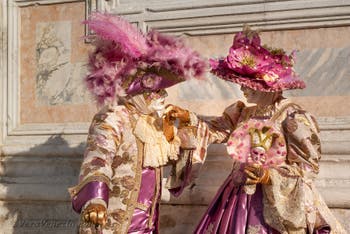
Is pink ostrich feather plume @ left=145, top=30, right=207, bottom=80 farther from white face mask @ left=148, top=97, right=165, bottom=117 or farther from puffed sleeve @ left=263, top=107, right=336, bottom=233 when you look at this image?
puffed sleeve @ left=263, top=107, right=336, bottom=233

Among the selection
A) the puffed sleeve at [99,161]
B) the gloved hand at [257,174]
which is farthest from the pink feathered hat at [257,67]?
the puffed sleeve at [99,161]

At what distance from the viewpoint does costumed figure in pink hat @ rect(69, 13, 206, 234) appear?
430 cm

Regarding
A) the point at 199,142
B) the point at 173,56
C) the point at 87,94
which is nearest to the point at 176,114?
the point at 199,142

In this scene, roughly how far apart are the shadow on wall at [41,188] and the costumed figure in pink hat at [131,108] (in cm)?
126

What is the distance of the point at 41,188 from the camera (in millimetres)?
5617

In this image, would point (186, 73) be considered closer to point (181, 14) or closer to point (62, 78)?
point (181, 14)

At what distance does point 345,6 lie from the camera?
4.96m

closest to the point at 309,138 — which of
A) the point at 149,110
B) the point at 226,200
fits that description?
the point at 226,200

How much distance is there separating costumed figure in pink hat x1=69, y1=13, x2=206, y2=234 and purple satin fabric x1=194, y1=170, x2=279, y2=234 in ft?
1.08

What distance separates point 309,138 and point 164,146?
771mm

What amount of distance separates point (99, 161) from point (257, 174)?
815mm

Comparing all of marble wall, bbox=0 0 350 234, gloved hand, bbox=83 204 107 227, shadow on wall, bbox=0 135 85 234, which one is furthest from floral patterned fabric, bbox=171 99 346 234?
shadow on wall, bbox=0 135 85 234

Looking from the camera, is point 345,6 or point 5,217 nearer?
point 345,6

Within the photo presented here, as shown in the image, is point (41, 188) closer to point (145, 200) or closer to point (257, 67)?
point (145, 200)
